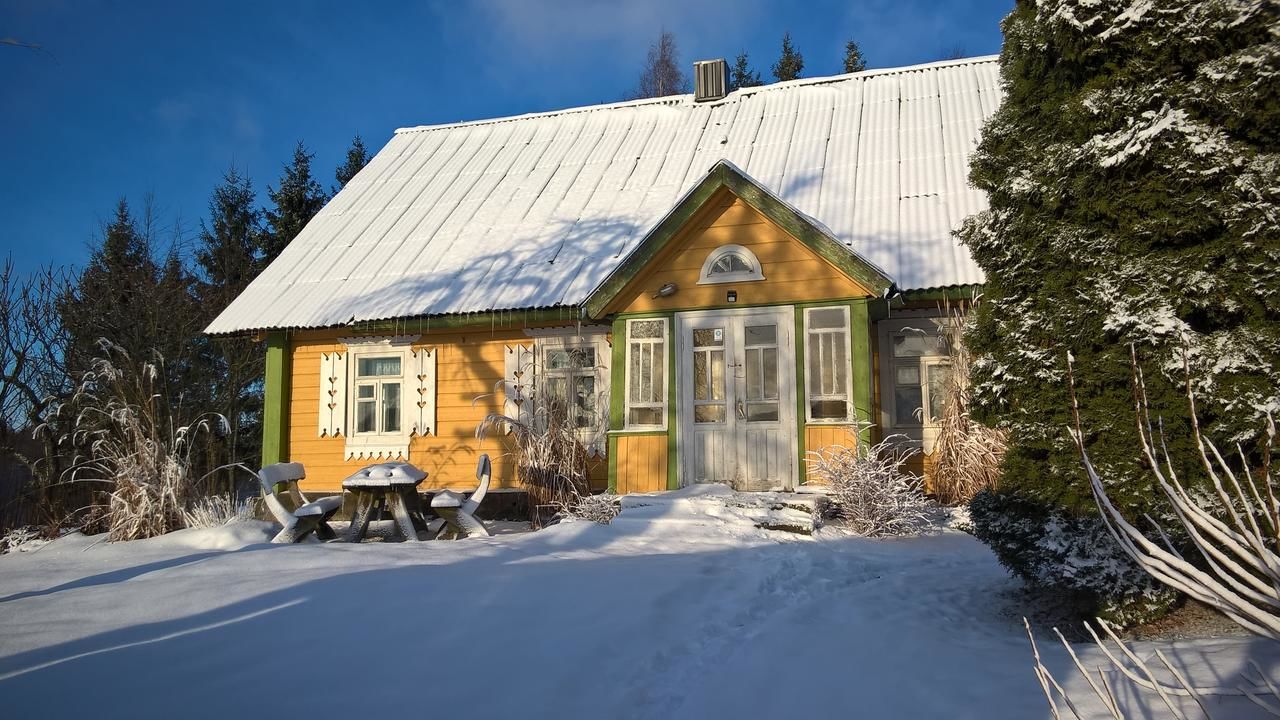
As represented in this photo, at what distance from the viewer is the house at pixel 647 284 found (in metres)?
9.92

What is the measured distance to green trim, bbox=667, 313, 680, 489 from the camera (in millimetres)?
10023

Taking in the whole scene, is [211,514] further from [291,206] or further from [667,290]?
[291,206]

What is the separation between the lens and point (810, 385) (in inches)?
385

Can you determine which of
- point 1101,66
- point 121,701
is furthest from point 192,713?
point 1101,66

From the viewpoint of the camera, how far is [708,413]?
1013 centimetres

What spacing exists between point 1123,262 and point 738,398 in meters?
5.48

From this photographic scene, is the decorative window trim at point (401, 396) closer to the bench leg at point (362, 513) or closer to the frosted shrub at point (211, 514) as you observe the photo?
the frosted shrub at point (211, 514)

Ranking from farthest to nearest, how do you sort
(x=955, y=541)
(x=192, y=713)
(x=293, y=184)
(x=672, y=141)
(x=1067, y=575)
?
(x=293, y=184) → (x=672, y=141) → (x=955, y=541) → (x=1067, y=575) → (x=192, y=713)

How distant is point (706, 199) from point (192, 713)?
772 cm

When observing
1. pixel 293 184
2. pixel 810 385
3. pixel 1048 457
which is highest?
pixel 293 184

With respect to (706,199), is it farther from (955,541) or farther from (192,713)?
(192,713)

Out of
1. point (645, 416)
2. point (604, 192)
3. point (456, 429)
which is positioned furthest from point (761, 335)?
point (604, 192)

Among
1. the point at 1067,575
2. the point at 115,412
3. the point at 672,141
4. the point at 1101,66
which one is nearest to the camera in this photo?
the point at 1067,575

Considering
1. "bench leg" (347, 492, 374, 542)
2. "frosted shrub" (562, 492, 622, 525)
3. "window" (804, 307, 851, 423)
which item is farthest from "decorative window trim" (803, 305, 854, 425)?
"bench leg" (347, 492, 374, 542)
